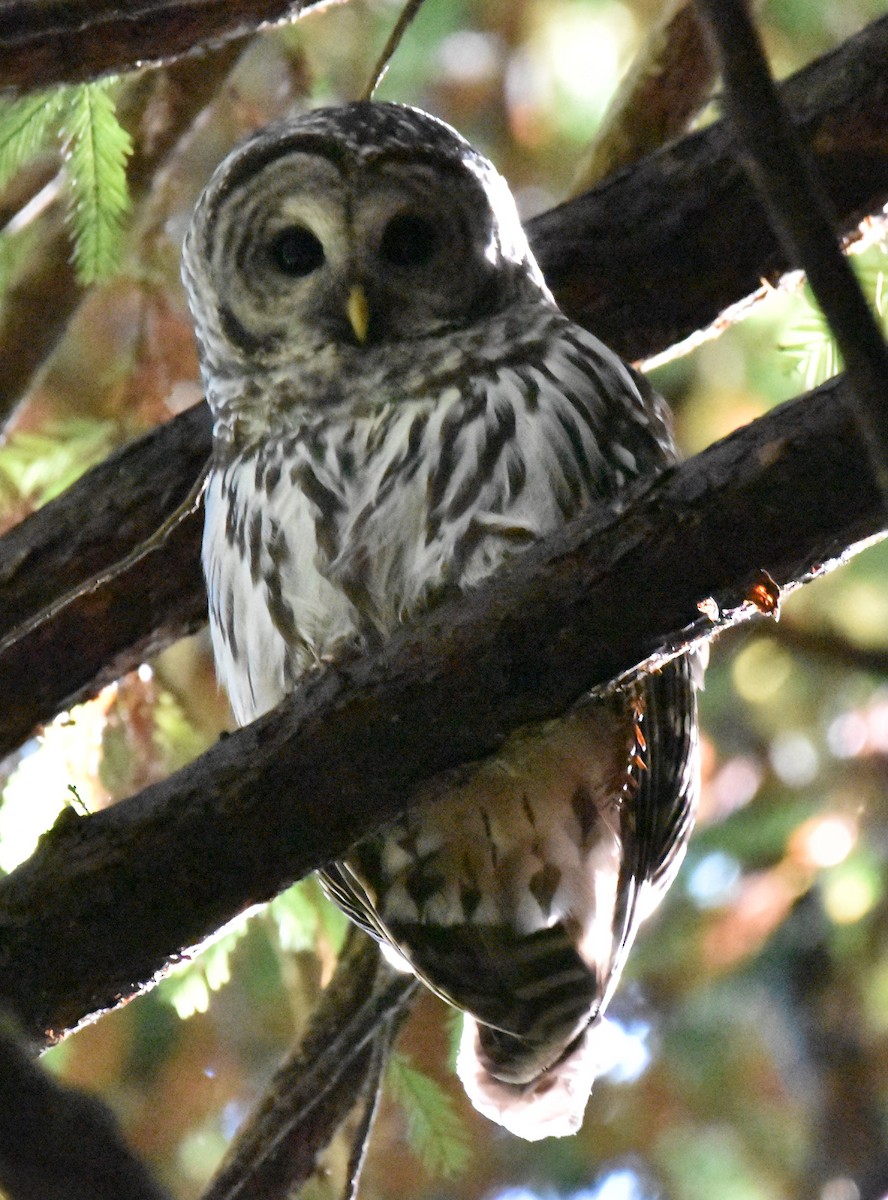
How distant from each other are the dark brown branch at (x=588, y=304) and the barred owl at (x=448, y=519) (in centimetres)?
24

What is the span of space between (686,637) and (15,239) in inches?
92.5

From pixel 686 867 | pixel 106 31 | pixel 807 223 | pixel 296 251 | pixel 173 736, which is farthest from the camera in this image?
pixel 686 867

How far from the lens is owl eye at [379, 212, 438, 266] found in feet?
9.81

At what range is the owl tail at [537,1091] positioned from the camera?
282 cm

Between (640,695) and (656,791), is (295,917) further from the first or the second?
(640,695)

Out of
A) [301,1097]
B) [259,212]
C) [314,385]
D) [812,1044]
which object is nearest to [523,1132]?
[301,1097]

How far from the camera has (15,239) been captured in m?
3.77

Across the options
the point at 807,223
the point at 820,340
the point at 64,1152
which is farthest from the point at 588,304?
the point at 64,1152

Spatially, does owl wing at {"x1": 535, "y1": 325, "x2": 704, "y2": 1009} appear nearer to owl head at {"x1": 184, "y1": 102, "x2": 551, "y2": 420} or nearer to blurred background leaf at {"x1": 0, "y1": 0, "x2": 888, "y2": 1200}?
owl head at {"x1": 184, "y1": 102, "x2": 551, "y2": 420}

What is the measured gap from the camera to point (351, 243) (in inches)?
116

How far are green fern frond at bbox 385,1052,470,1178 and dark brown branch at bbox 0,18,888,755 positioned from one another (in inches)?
38.2

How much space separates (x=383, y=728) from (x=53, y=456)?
1781mm

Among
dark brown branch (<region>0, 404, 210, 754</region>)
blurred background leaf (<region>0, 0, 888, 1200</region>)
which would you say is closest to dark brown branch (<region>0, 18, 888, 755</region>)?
dark brown branch (<region>0, 404, 210, 754</region>)

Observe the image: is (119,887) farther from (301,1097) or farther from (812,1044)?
(812,1044)
